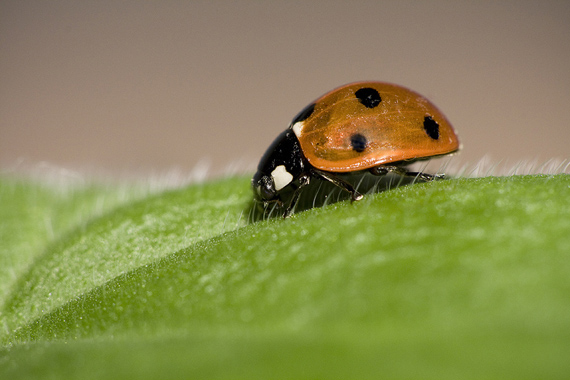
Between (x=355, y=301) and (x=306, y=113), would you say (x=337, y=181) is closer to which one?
(x=306, y=113)

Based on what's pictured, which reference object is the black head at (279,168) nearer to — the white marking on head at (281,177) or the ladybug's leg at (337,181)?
the white marking on head at (281,177)

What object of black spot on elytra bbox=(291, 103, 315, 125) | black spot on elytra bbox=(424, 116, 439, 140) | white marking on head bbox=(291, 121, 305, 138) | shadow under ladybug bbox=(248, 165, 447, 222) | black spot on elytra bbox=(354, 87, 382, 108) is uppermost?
black spot on elytra bbox=(354, 87, 382, 108)

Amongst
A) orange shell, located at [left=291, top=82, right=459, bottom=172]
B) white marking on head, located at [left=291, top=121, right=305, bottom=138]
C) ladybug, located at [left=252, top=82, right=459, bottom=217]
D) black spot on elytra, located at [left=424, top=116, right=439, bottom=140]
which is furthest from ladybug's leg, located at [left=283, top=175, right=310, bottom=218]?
black spot on elytra, located at [left=424, top=116, right=439, bottom=140]

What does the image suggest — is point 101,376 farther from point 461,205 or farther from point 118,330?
point 461,205

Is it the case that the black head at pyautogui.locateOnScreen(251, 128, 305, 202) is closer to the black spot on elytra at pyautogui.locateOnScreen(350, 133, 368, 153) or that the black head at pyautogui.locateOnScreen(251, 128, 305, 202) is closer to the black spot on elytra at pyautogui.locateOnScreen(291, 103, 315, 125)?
the black spot on elytra at pyautogui.locateOnScreen(291, 103, 315, 125)

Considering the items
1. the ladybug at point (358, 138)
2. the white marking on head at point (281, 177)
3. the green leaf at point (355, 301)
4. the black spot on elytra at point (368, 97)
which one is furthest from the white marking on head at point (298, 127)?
the green leaf at point (355, 301)
